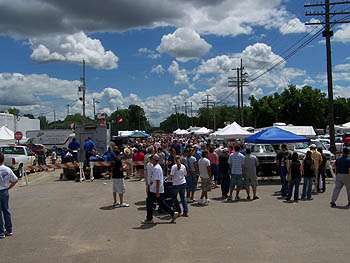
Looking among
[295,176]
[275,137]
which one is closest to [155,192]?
[295,176]

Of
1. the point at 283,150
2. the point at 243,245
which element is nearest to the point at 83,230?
the point at 243,245

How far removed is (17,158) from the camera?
29703 mm

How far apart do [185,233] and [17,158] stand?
20.5 metres

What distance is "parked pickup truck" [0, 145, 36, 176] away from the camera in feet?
93.4

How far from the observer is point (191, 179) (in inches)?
658

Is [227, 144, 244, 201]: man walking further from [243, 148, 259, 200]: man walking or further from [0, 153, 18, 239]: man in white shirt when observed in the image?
[0, 153, 18, 239]: man in white shirt

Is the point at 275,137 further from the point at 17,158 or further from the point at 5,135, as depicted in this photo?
the point at 5,135

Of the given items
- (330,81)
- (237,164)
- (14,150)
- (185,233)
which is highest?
(330,81)

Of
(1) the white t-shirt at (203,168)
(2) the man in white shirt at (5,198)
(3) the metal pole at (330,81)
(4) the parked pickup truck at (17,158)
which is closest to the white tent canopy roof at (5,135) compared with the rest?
(4) the parked pickup truck at (17,158)

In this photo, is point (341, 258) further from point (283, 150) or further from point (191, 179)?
point (283, 150)

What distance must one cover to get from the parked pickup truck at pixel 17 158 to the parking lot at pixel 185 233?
11.4 m

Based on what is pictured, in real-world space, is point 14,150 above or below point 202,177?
above

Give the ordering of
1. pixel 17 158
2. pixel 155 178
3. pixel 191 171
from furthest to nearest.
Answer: pixel 17 158 → pixel 191 171 → pixel 155 178

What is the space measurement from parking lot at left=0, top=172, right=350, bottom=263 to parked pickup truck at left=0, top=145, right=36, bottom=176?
11.4 metres
